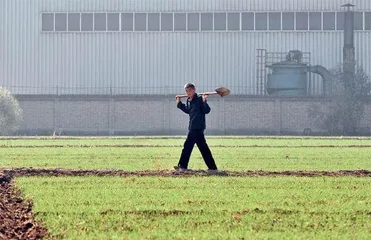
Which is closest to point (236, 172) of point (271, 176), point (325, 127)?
point (271, 176)

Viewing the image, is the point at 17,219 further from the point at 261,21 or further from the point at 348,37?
the point at 261,21

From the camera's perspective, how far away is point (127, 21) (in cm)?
7500

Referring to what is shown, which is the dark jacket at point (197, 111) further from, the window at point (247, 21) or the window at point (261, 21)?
the window at point (247, 21)

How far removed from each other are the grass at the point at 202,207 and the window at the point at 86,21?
180ft

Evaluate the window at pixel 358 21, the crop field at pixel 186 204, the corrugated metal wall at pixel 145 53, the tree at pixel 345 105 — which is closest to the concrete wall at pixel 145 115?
the tree at pixel 345 105

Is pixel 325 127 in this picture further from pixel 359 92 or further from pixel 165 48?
pixel 165 48

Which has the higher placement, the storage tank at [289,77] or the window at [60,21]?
the window at [60,21]

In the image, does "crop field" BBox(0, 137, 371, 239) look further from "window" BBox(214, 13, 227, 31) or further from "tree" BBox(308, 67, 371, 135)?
"window" BBox(214, 13, 227, 31)

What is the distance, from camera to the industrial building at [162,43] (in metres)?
74.6

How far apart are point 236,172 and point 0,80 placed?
179ft

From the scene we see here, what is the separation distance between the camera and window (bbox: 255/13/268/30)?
74.6m

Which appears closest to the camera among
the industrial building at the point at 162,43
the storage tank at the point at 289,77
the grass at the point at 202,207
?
the grass at the point at 202,207

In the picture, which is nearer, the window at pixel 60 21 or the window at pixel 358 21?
the window at pixel 358 21

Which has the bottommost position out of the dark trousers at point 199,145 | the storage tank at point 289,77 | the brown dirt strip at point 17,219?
the brown dirt strip at point 17,219
